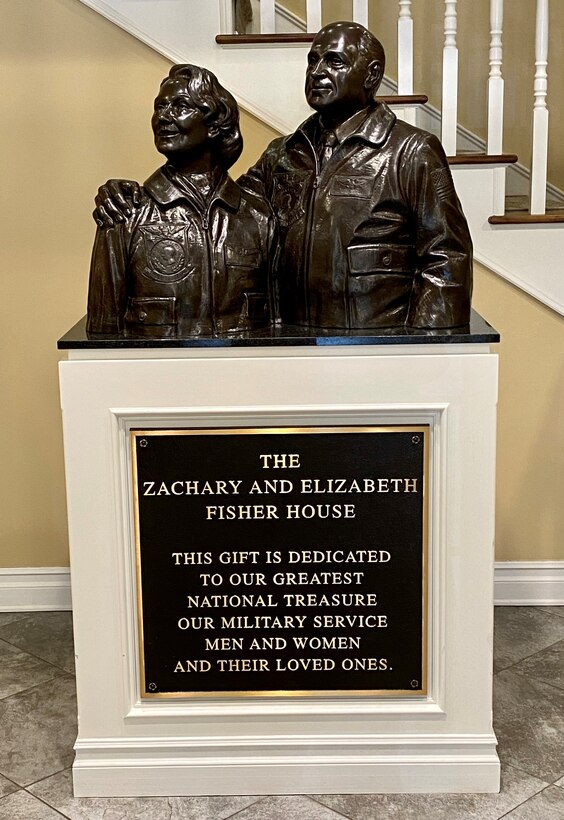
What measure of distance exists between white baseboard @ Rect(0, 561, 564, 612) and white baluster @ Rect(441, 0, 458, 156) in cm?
128

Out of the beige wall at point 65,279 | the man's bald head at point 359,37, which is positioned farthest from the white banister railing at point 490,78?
the man's bald head at point 359,37

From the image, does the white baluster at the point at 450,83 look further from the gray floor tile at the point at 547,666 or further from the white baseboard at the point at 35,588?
the white baseboard at the point at 35,588

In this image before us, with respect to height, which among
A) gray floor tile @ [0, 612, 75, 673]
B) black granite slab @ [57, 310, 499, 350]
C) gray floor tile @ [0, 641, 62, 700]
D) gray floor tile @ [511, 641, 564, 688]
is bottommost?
gray floor tile @ [511, 641, 564, 688]

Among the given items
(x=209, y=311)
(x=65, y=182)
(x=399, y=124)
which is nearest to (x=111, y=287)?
(x=209, y=311)

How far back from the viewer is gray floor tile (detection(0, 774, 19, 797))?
2.32 m

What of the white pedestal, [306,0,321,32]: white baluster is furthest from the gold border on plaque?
[306,0,321,32]: white baluster

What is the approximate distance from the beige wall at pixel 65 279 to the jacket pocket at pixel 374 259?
3.20 feet

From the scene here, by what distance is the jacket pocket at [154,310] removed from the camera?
7.16 feet

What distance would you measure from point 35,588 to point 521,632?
1.47 metres

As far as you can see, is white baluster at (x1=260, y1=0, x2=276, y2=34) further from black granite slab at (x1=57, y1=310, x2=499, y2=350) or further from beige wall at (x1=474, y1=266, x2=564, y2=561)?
black granite slab at (x1=57, y1=310, x2=499, y2=350)

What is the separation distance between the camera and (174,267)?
7.14 feet

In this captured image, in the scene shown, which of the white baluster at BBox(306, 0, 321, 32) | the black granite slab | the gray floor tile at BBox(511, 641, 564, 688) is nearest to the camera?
the black granite slab

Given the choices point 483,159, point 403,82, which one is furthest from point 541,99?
point 403,82

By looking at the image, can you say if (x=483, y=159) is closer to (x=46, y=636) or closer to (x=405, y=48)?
(x=405, y=48)
